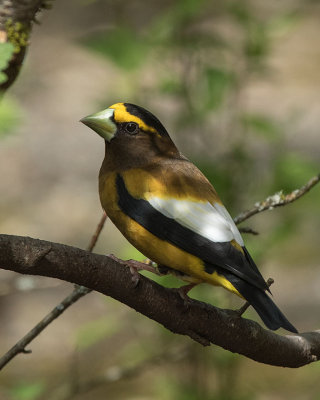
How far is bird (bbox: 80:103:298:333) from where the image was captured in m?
2.95

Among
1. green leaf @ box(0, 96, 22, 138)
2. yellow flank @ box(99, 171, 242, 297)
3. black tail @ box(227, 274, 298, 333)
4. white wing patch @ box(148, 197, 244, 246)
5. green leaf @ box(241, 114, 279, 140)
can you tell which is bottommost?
black tail @ box(227, 274, 298, 333)

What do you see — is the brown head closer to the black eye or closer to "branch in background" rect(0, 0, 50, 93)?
the black eye

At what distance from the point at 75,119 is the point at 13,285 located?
735 cm

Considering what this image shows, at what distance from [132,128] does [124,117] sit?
8 centimetres

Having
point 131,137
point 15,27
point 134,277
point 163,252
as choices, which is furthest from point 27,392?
point 15,27

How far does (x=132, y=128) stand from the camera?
3.50m

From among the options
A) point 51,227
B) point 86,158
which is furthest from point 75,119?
point 51,227

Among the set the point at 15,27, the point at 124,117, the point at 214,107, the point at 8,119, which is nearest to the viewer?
the point at 15,27

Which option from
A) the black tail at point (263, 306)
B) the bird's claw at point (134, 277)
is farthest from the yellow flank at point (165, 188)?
the bird's claw at point (134, 277)

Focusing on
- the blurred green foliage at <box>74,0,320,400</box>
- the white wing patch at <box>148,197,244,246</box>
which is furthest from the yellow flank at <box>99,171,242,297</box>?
the blurred green foliage at <box>74,0,320,400</box>

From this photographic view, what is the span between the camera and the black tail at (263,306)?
2850 millimetres

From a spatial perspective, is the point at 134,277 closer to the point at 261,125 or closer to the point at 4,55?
the point at 4,55

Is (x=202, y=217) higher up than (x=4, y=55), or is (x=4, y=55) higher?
(x=4, y=55)

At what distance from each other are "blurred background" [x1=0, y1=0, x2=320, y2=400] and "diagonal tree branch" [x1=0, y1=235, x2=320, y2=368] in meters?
1.14
